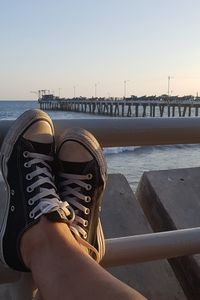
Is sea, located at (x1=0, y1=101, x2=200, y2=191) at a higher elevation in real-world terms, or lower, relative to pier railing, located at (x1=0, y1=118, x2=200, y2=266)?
lower

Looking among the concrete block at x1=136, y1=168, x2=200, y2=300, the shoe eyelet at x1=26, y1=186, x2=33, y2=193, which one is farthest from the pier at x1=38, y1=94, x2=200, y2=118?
the shoe eyelet at x1=26, y1=186, x2=33, y2=193

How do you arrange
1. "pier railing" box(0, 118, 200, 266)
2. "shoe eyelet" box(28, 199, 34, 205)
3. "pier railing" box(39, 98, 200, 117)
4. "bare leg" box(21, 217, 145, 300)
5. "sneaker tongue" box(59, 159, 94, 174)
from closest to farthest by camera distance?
"bare leg" box(21, 217, 145, 300) → "pier railing" box(0, 118, 200, 266) → "shoe eyelet" box(28, 199, 34, 205) → "sneaker tongue" box(59, 159, 94, 174) → "pier railing" box(39, 98, 200, 117)

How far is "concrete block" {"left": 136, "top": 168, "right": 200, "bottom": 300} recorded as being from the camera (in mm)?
2377

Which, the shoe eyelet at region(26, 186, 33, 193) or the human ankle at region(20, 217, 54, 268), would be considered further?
the shoe eyelet at region(26, 186, 33, 193)

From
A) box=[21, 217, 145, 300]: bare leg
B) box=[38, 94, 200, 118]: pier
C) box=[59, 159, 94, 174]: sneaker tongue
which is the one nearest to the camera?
box=[21, 217, 145, 300]: bare leg

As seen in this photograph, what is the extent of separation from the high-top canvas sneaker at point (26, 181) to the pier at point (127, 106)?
41.5 metres

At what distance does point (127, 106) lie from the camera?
191ft

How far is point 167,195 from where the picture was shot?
285 centimetres

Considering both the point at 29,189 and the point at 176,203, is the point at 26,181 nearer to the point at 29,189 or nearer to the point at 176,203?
the point at 29,189

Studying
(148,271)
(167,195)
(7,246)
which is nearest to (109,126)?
(7,246)

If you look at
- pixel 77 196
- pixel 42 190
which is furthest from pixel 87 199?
pixel 42 190

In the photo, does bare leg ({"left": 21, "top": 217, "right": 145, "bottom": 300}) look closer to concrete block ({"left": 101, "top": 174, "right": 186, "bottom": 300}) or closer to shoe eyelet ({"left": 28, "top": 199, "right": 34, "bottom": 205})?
shoe eyelet ({"left": 28, "top": 199, "right": 34, "bottom": 205})

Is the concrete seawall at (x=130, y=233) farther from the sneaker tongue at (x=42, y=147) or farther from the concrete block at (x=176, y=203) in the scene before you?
the sneaker tongue at (x=42, y=147)

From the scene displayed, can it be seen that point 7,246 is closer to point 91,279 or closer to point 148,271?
point 91,279
